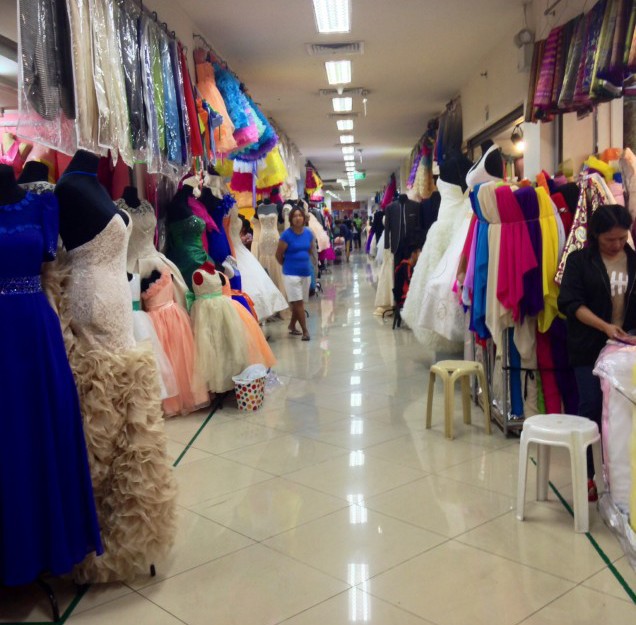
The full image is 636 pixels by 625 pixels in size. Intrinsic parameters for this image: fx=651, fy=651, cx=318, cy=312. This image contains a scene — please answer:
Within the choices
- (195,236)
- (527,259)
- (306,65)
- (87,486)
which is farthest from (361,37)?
(87,486)

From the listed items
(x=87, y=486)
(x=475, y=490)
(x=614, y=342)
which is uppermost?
(x=614, y=342)

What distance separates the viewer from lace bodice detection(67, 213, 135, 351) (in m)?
2.47

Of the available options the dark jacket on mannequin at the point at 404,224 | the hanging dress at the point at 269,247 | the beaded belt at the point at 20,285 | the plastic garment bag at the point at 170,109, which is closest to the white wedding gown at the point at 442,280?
the plastic garment bag at the point at 170,109

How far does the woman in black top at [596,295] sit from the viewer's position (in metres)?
3.13

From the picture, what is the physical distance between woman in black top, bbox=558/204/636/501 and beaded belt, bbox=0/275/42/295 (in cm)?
240

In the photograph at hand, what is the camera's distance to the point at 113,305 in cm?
253

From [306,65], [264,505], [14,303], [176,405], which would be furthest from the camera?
[306,65]

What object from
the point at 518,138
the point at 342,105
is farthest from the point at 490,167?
the point at 342,105

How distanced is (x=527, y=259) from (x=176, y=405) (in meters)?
2.64

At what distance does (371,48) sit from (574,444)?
18.1 ft

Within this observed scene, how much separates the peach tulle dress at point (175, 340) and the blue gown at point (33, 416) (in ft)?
7.51

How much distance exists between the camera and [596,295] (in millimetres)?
3164

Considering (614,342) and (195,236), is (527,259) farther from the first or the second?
(195,236)

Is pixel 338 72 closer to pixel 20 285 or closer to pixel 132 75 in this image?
pixel 132 75
